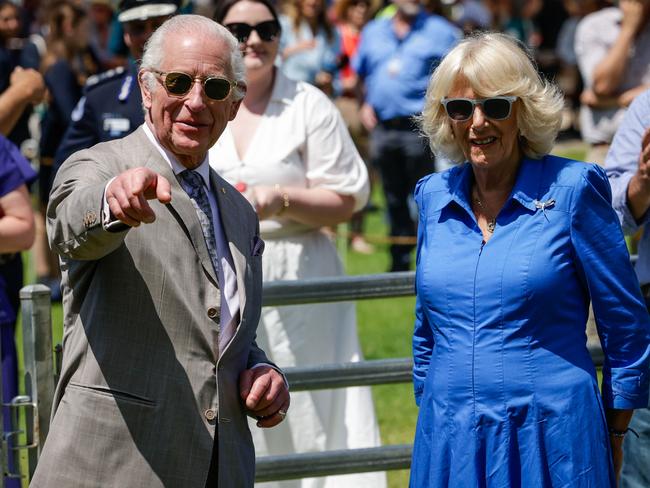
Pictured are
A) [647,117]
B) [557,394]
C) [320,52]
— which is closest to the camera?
[557,394]

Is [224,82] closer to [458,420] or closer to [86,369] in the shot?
[86,369]

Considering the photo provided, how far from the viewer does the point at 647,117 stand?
4434mm

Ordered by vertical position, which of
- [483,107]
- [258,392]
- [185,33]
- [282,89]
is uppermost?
[185,33]

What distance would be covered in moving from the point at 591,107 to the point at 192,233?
17.3 feet

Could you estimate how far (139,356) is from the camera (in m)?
3.36

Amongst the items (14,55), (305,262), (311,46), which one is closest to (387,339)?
(14,55)

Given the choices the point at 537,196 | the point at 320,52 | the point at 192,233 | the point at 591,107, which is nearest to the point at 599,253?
the point at 537,196

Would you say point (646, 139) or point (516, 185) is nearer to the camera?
point (516, 185)

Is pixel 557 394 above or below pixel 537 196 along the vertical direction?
below

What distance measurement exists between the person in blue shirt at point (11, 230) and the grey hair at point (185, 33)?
1.42m

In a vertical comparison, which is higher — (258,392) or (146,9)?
(146,9)

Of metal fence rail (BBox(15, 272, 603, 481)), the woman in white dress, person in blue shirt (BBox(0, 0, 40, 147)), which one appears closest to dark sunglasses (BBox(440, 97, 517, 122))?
metal fence rail (BBox(15, 272, 603, 481))

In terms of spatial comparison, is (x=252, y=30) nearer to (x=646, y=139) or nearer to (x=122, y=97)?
(x=122, y=97)

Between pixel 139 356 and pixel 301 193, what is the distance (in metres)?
2.05
